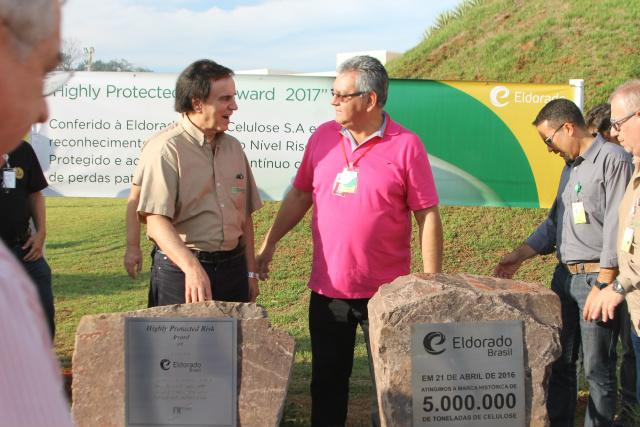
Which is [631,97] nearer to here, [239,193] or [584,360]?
[584,360]

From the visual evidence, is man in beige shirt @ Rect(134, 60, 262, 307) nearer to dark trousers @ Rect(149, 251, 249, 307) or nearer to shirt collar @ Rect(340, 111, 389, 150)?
dark trousers @ Rect(149, 251, 249, 307)

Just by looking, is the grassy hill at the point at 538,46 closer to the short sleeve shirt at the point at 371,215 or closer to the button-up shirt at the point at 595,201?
the button-up shirt at the point at 595,201

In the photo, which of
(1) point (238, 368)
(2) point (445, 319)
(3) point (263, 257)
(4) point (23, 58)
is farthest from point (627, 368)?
(4) point (23, 58)

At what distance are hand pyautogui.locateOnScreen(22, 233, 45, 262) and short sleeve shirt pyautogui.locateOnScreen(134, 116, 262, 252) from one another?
3.98ft

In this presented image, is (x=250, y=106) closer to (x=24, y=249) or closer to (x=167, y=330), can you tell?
(x=24, y=249)

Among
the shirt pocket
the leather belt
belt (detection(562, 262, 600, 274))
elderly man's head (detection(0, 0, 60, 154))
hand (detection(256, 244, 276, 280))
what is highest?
elderly man's head (detection(0, 0, 60, 154))

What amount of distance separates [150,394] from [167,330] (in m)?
0.32

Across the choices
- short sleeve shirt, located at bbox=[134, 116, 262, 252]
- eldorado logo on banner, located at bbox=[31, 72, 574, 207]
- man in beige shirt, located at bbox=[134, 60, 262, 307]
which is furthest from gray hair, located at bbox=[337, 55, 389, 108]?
eldorado logo on banner, located at bbox=[31, 72, 574, 207]

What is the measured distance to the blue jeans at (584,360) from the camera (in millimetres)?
3484

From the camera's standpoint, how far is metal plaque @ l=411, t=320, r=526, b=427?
2617mm

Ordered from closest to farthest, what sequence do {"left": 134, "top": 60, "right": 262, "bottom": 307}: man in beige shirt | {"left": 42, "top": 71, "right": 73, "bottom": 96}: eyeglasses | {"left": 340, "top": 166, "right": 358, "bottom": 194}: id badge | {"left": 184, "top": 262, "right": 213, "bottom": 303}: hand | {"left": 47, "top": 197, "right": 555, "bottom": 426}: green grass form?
1. {"left": 42, "top": 71, "right": 73, "bottom": 96}: eyeglasses
2. {"left": 184, "top": 262, "right": 213, "bottom": 303}: hand
3. {"left": 134, "top": 60, "right": 262, "bottom": 307}: man in beige shirt
4. {"left": 340, "top": 166, "right": 358, "bottom": 194}: id badge
5. {"left": 47, "top": 197, "right": 555, "bottom": 426}: green grass

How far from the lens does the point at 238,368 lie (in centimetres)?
280

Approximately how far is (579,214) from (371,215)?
57.2 inches

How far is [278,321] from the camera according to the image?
6445 mm
